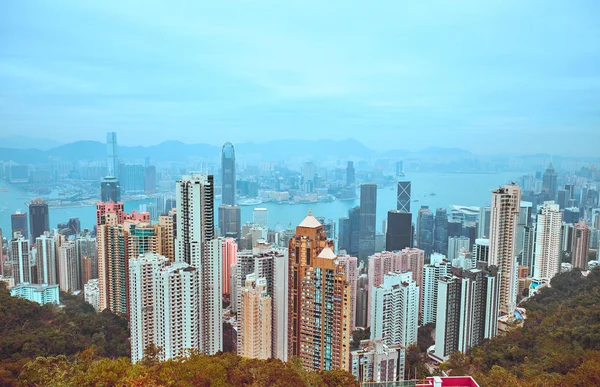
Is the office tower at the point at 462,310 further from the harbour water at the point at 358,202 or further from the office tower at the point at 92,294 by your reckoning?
the office tower at the point at 92,294

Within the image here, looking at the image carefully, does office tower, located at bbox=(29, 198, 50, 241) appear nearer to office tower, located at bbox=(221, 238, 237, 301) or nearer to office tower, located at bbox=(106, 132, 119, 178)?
office tower, located at bbox=(106, 132, 119, 178)

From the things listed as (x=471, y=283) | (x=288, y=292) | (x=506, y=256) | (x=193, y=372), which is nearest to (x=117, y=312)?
(x=288, y=292)

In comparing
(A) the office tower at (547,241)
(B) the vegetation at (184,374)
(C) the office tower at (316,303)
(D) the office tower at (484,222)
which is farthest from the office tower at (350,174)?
(B) the vegetation at (184,374)

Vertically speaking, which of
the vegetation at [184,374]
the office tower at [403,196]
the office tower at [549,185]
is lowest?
the vegetation at [184,374]

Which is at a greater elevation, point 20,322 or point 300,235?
point 300,235

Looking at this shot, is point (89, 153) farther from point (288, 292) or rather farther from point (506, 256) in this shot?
point (506, 256)

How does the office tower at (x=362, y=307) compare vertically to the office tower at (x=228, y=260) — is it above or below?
below

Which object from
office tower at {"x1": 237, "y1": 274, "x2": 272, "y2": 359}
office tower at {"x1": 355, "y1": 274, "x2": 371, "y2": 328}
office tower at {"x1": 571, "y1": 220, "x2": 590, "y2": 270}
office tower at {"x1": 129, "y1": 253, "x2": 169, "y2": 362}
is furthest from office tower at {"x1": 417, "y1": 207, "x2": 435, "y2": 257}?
office tower at {"x1": 129, "y1": 253, "x2": 169, "y2": 362}
